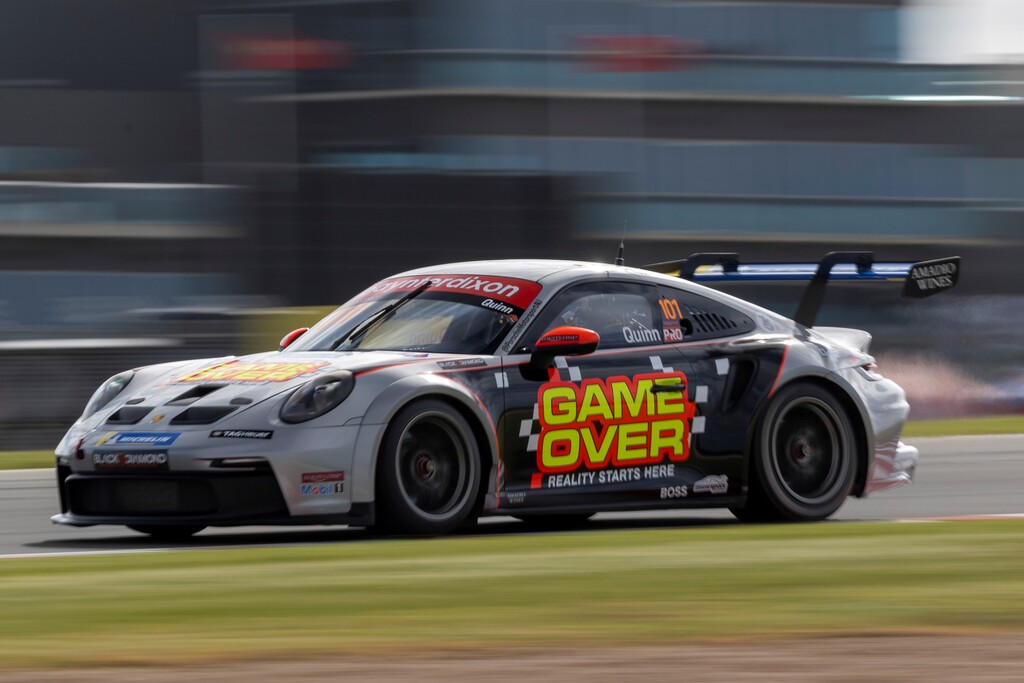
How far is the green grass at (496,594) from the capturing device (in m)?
5.11

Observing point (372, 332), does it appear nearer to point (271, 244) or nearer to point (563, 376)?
point (563, 376)

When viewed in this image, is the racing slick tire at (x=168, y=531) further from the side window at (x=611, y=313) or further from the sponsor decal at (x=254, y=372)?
the side window at (x=611, y=313)

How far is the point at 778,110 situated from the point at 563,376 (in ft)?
127

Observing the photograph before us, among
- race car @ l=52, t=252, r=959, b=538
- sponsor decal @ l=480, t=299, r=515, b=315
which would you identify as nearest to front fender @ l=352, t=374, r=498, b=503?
race car @ l=52, t=252, r=959, b=538

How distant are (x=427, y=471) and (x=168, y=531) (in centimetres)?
146

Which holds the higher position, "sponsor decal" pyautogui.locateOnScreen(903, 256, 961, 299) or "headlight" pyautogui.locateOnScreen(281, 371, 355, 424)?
"sponsor decal" pyautogui.locateOnScreen(903, 256, 961, 299)

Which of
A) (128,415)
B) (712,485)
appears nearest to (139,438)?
(128,415)

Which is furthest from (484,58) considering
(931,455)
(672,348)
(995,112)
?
(672,348)

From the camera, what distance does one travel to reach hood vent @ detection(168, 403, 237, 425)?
773 cm

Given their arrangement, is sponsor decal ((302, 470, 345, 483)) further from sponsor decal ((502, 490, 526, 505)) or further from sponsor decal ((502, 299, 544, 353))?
sponsor decal ((502, 299, 544, 353))

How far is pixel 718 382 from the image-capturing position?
893 centimetres

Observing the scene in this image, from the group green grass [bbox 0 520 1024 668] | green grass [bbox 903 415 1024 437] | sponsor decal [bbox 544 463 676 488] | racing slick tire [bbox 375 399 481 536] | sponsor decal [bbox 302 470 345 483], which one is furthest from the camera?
green grass [bbox 903 415 1024 437]

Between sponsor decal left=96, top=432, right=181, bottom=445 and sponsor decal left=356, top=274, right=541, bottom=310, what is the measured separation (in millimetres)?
1648

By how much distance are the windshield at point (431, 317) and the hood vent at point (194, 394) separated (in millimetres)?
847
